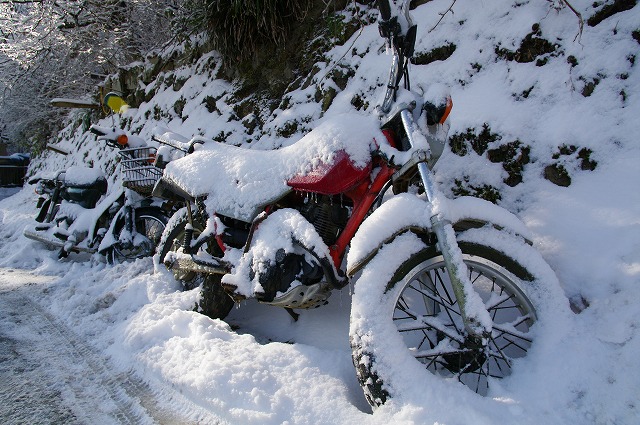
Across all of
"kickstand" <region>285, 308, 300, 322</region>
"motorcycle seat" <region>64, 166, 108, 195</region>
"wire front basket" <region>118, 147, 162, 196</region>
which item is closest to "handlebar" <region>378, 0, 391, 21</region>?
"kickstand" <region>285, 308, 300, 322</region>

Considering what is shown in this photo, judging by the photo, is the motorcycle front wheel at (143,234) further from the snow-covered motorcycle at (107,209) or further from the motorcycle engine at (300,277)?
the motorcycle engine at (300,277)

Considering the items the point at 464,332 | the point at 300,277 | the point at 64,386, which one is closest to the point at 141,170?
the point at 64,386

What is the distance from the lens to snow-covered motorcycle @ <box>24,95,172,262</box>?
385cm

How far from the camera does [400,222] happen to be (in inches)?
73.8

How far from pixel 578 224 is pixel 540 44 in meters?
1.47

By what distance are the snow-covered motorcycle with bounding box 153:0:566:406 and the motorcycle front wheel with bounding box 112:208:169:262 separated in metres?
1.72

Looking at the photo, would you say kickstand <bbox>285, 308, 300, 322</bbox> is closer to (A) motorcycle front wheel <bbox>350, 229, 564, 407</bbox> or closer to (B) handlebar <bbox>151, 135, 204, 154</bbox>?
(A) motorcycle front wheel <bbox>350, 229, 564, 407</bbox>

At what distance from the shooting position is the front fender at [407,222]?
6.10 ft

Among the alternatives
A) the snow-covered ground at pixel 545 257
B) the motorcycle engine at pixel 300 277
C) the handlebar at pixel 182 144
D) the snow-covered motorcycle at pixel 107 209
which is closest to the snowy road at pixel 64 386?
the snow-covered ground at pixel 545 257

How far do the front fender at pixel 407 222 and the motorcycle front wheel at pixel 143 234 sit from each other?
3037mm

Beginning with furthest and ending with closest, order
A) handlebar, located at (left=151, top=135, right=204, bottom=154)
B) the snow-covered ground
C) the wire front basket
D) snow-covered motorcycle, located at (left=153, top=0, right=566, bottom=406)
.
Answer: the wire front basket
handlebar, located at (left=151, top=135, right=204, bottom=154)
snow-covered motorcycle, located at (left=153, top=0, right=566, bottom=406)
the snow-covered ground

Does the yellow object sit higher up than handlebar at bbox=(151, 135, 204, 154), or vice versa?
the yellow object

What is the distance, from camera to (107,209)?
4.93 m

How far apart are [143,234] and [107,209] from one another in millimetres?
743
